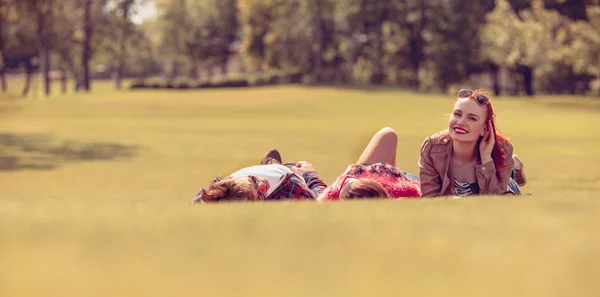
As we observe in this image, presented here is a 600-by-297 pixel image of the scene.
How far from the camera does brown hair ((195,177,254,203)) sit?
309 inches

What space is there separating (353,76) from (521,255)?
7936 centimetres

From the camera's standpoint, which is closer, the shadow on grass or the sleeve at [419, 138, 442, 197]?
the sleeve at [419, 138, 442, 197]

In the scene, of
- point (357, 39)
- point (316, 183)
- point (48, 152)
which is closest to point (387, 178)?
point (316, 183)

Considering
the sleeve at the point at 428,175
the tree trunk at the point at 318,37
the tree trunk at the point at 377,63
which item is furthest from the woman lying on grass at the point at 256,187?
the tree trunk at the point at 318,37

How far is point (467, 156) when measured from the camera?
29.8ft

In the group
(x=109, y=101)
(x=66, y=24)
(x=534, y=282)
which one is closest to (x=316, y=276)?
(x=534, y=282)

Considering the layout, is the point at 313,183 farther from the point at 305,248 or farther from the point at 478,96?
the point at 305,248

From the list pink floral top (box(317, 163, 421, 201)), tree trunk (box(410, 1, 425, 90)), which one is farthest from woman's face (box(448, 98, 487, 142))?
tree trunk (box(410, 1, 425, 90))

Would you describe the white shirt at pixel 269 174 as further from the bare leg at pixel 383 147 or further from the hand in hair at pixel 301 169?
the bare leg at pixel 383 147

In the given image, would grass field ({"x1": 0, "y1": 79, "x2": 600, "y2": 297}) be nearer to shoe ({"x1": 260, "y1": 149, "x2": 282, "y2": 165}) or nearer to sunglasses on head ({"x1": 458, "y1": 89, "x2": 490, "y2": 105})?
sunglasses on head ({"x1": 458, "y1": 89, "x2": 490, "y2": 105})

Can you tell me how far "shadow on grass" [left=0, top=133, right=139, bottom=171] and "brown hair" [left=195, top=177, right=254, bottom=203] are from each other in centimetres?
1447

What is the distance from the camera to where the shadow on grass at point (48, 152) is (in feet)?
74.6

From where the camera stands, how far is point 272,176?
29.4ft

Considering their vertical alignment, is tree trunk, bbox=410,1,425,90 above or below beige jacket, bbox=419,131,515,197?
below
